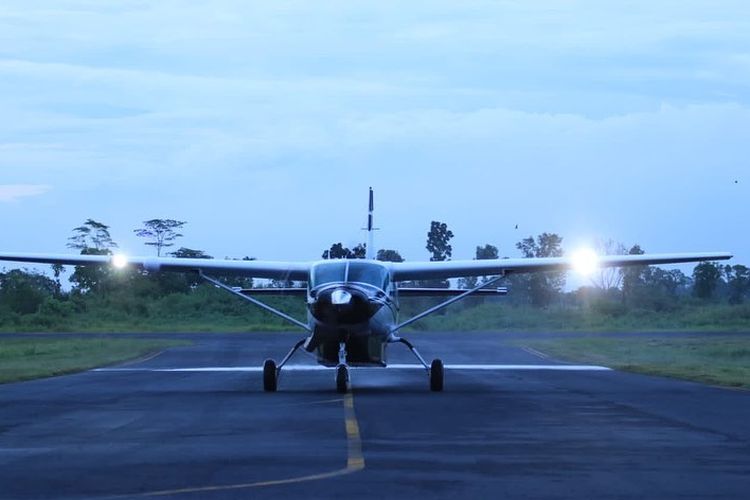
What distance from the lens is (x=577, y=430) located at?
16.1m

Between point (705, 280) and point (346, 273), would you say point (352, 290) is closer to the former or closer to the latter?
point (346, 273)

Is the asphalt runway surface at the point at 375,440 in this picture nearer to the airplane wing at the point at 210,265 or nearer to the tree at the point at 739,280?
the airplane wing at the point at 210,265

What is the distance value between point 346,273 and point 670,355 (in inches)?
767

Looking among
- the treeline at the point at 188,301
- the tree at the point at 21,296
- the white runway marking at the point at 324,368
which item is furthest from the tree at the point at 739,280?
the white runway marking at the point at 324,368

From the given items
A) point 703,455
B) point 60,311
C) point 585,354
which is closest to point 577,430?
point 703,455

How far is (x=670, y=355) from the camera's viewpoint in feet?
138

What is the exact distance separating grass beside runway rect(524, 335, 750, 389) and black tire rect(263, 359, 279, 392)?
28.2 feet

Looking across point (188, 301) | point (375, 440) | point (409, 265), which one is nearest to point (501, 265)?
point (409, 265)

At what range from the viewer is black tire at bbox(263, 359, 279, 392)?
81.8 feet

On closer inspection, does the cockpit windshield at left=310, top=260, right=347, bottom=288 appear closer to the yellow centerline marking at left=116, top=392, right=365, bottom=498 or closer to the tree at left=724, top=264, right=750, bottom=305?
the yellow centerline marking at left=116, top=392, right=365, bottom=498

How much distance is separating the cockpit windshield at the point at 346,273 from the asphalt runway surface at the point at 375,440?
2.02 m

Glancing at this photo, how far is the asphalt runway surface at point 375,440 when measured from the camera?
11.1 metres

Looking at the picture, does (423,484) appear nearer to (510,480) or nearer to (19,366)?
(510,480)

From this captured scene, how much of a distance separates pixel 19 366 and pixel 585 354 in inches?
702
